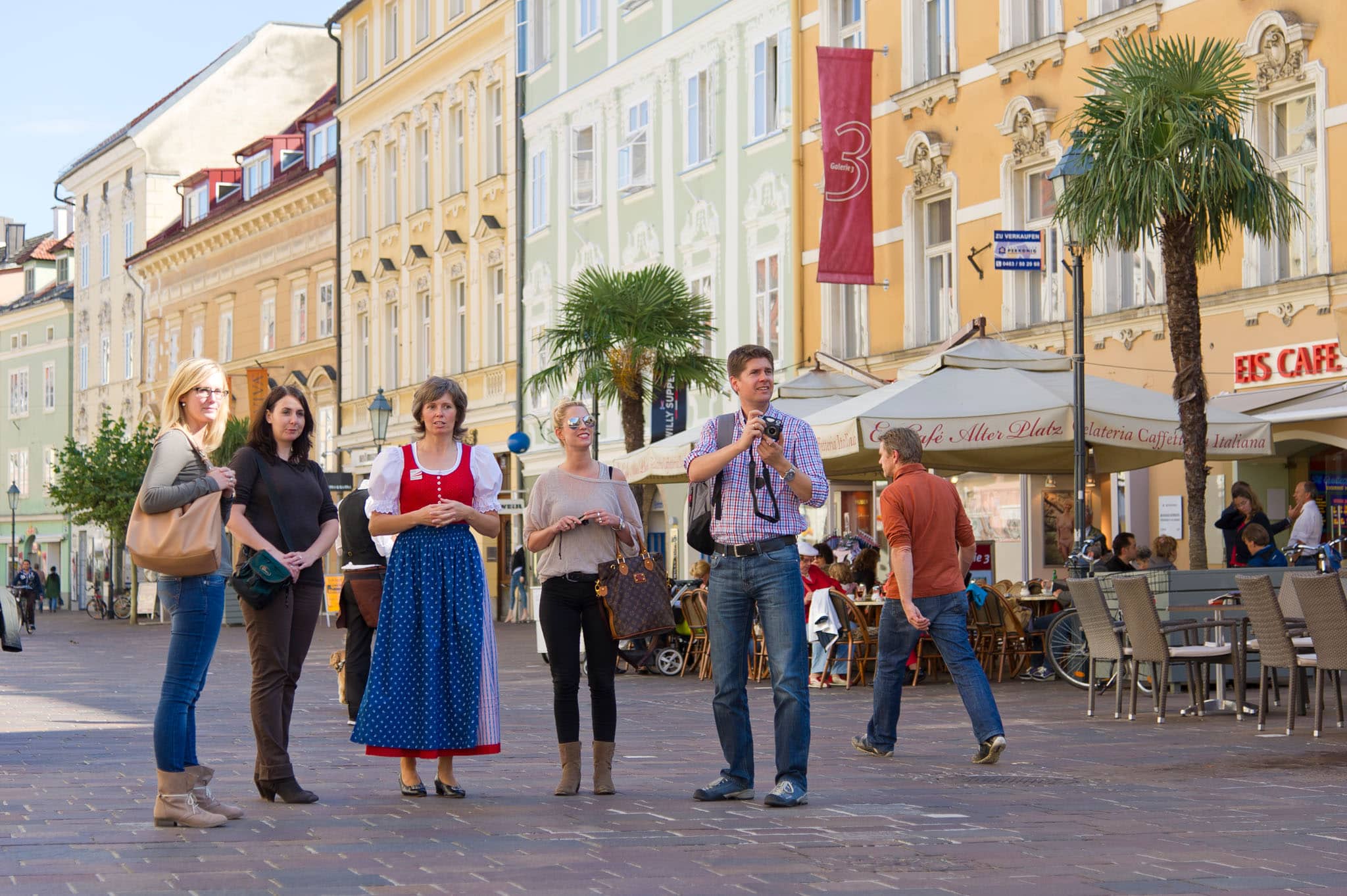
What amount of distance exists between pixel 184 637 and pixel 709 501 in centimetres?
228

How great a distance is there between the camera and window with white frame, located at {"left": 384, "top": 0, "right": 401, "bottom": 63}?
48625mm

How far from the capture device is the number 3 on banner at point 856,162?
27688 millimetres

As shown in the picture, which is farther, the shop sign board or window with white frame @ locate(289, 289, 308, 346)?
window with white frame @ locate(289, 289, 308, 346)

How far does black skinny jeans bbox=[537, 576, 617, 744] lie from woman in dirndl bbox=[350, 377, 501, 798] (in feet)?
1.33

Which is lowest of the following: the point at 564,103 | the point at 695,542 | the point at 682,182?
the point at 695,542

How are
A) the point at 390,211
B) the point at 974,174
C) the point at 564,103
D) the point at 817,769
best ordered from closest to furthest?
1. the point at 817,769
2. the point at 974,174
3. the point at 564,103
4. the point at 390,211

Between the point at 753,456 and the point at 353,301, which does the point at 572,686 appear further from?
the point at 353,301

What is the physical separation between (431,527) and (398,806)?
1185mm

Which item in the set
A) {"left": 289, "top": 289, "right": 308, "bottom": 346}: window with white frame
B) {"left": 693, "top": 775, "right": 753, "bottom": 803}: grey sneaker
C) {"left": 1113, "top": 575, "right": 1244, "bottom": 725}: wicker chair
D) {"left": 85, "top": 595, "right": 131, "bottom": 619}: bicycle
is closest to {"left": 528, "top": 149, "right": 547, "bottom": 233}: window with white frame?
{"left": 289, "top": 289, "right": 308, "bottom": 346}: window with white frame

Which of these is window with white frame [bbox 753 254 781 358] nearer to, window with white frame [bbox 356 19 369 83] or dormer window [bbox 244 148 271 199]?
window with white frame [bbox 356 19 369 83]

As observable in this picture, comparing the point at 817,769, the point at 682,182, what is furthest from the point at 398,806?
the point at 682,182

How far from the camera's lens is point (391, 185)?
158ft

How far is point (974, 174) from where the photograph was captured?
25859 millimetres

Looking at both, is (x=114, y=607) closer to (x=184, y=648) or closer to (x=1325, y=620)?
(x=1325, y=620)
